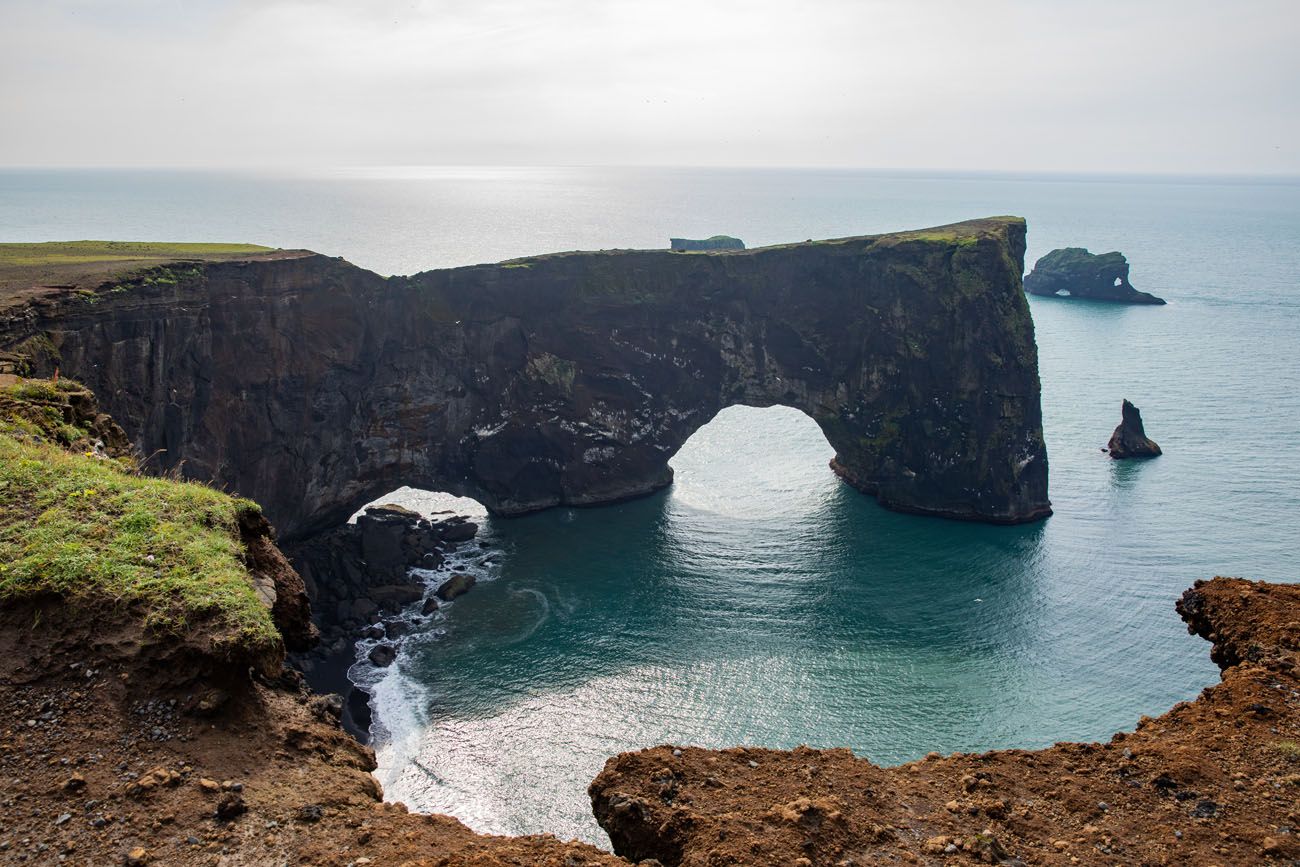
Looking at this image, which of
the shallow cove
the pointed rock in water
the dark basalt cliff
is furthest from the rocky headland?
the pointed rock in water

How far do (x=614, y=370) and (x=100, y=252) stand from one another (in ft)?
103

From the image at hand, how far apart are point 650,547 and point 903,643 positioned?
16632 mm

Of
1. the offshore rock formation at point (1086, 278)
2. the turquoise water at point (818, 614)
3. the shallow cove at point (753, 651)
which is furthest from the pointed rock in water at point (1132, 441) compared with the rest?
the offshore rock formation at point (1086, 278)

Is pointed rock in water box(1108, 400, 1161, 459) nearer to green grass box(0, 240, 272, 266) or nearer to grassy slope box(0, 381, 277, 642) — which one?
green grass box(0, 240, 272, 266)

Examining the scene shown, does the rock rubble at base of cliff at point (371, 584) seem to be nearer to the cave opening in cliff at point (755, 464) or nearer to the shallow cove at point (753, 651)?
the shallow cove at point (753, 651)

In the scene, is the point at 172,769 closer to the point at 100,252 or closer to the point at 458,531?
the point at 458,531

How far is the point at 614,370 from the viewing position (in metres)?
59.0

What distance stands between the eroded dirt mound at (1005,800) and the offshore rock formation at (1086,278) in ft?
413

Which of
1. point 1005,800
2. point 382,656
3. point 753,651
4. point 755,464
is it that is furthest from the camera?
point 755,464

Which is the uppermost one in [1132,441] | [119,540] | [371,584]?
[119,540]

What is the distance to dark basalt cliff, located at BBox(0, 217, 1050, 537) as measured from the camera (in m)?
46.4

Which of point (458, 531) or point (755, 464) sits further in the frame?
point (755, 464)

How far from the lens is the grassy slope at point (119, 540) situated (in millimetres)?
11875

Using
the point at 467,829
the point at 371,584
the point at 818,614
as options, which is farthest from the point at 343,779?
the point at 371,584
